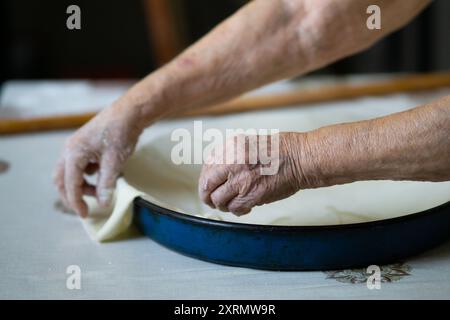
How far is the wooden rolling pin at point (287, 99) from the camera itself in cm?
128

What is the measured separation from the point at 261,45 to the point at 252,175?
0.33 m

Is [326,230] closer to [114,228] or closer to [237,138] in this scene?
[237,138]

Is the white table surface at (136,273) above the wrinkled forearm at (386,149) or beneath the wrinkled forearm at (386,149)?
beneath

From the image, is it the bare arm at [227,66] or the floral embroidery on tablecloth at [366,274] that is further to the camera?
the bare arm at [227,66]

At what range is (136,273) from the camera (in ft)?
2.40

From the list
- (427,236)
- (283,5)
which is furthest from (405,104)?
(427,236)

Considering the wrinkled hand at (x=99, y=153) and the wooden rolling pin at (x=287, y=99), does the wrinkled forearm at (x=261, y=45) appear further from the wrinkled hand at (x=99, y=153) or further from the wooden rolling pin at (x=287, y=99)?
the wooden rolling pin at (x=287, y=99)

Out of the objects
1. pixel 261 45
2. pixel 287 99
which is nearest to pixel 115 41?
pixel 287 99

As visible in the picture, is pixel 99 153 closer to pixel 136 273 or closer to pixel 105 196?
pixel 105 196

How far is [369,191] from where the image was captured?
0.87m

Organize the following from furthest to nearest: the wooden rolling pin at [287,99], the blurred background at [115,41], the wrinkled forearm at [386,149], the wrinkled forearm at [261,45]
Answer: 1. the blurred background at [115,41]
2. the wooden rolling pin at [287,99]
3. the wrinkled forearm at [261,45]
4. the wrinkled forearm at [386,149]

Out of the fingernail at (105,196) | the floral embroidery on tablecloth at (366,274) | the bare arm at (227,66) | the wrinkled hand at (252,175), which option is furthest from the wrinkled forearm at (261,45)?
the floral embroidery on tablecloth at (366,274)

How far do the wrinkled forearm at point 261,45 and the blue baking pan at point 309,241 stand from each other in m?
0.25
